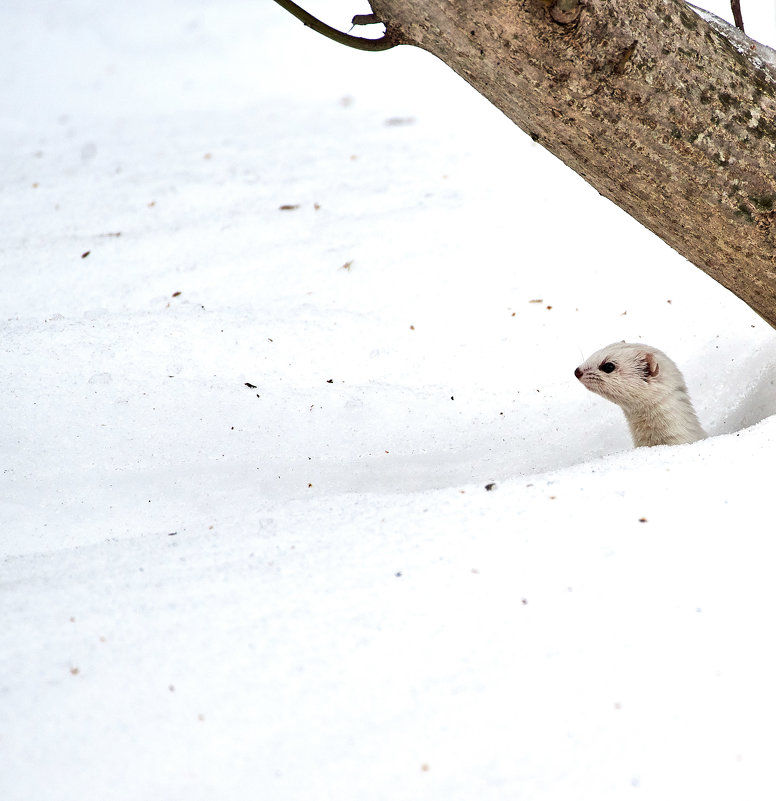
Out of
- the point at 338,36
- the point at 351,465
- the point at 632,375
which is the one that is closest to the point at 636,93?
the point at 338,36

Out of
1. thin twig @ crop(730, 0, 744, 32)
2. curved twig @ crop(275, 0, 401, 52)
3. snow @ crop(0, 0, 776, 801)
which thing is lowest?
snow @ crop(0, 0, 776, 801)

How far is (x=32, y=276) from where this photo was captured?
13.3ft

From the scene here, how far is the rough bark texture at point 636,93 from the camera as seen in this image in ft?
6.64

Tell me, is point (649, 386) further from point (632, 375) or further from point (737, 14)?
point (737, 14)

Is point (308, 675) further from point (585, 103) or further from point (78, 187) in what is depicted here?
point (78, 187)

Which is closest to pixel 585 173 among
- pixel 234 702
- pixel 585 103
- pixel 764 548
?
pixel 585 103

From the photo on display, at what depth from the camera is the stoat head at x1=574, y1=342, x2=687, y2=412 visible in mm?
3064

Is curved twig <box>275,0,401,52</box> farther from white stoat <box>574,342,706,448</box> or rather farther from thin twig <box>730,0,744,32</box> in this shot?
white stoat <box>574,342,706,448</box>

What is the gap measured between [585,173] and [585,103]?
25cm

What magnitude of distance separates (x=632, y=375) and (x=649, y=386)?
71 mm

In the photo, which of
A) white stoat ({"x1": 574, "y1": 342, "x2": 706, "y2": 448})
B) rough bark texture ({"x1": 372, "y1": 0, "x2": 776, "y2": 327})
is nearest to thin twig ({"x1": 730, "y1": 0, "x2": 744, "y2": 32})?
rough bark texture ({"x1": 372, "y1": 0, "x2": 776, "y2": 327})

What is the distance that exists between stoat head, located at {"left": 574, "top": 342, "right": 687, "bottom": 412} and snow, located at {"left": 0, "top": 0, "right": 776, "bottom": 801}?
9.5 inches

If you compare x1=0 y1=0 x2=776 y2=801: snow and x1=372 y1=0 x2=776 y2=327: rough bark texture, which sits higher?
x1=372 y1=0 x2=776 y2=327: rough bark texture

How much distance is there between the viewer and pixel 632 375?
308 cm
